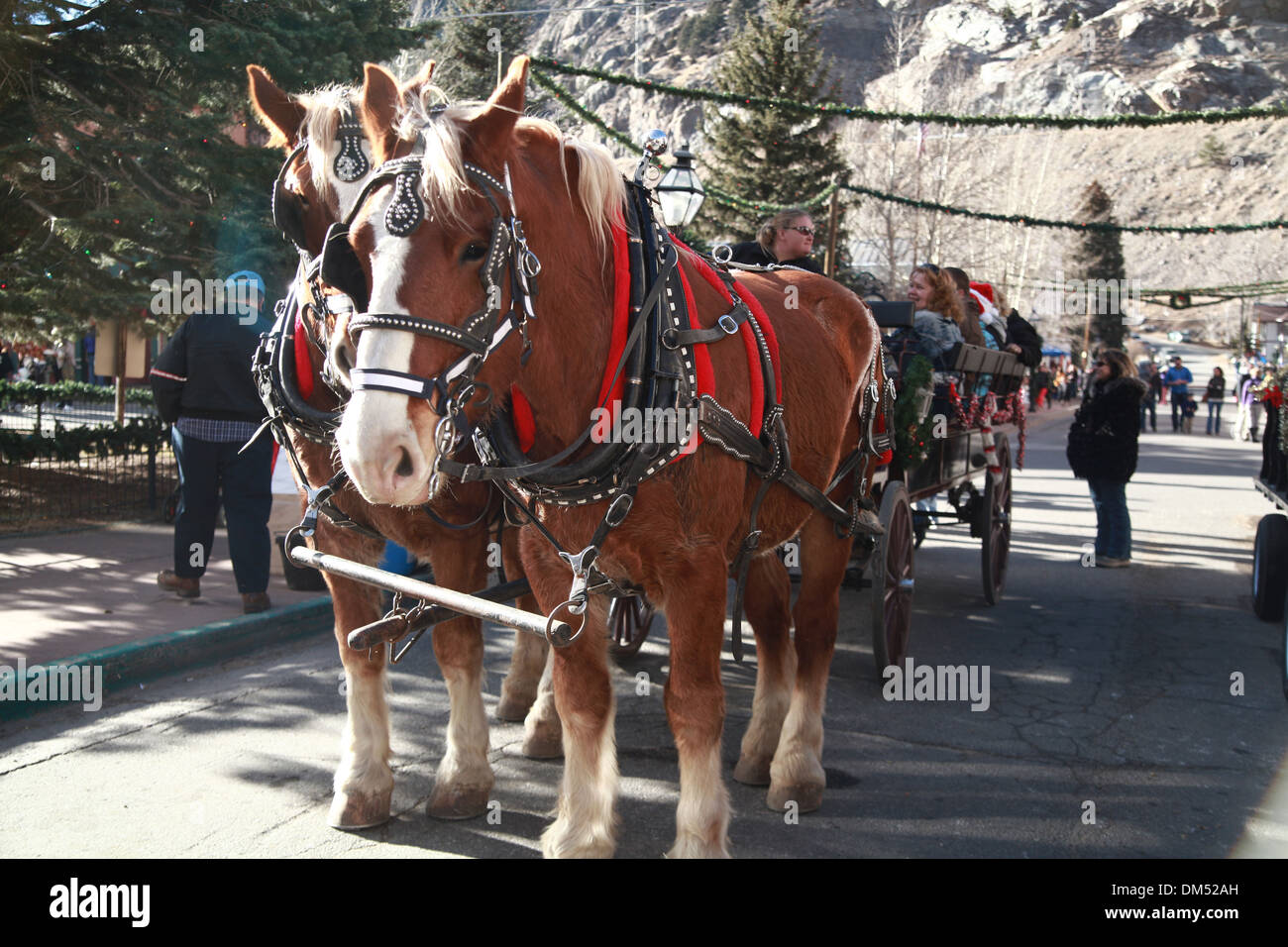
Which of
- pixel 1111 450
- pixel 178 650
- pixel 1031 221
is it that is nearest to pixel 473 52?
pixel 1031 221

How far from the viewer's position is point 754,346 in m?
3.45

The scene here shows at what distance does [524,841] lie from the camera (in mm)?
3768

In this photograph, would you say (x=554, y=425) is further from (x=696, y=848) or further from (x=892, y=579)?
(x=892, y=579)

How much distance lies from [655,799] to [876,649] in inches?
77.3

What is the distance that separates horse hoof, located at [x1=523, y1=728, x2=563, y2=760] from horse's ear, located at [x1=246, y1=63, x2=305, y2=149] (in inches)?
105

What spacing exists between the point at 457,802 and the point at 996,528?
17.6ft

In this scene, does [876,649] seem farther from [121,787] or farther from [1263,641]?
[121,787]

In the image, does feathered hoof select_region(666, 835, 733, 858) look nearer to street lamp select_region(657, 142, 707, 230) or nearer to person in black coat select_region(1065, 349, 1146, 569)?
street lamp select_region(657, 142, 707, 230)

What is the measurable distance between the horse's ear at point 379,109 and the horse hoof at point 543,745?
2.80 metres

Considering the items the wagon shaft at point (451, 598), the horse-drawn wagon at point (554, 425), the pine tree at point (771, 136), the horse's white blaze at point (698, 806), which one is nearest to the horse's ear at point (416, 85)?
the horse-drawn wagon at point (554, 425)

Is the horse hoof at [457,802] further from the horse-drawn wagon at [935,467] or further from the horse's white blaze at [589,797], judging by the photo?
the horse-drawn wagon at [935,467]

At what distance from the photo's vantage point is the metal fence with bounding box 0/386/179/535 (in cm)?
1023

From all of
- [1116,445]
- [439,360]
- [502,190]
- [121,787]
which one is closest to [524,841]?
[121,787]

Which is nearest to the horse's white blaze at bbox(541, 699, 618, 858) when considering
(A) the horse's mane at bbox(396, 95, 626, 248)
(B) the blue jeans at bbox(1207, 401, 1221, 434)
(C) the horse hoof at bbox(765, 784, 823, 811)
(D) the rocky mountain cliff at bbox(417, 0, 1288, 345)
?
(C) the horse hoof at bbox(765, 784, 823, 811)
